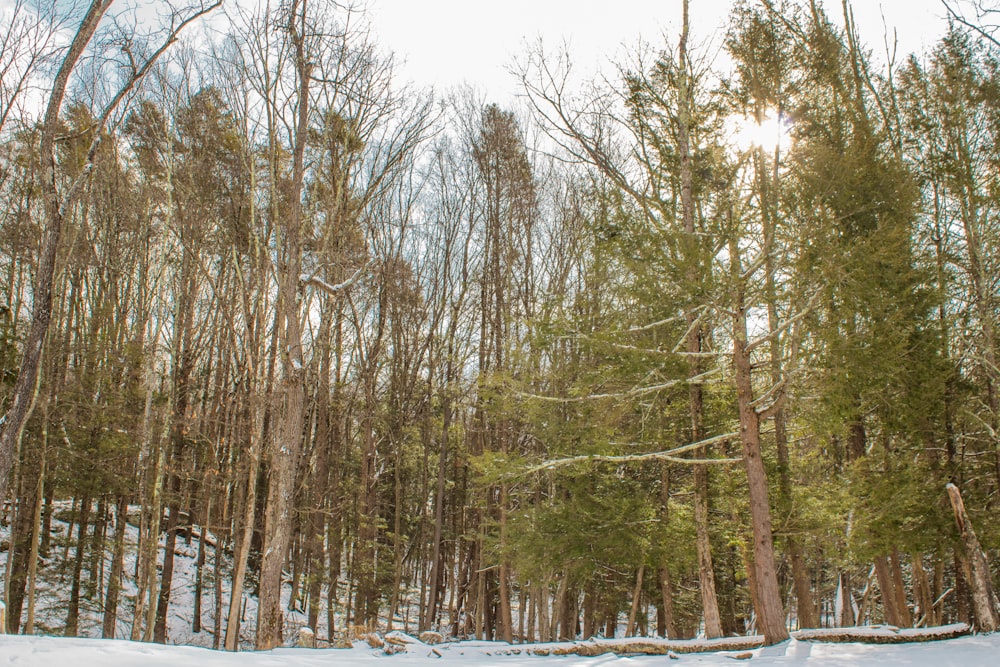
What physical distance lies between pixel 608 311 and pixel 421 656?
5.62m

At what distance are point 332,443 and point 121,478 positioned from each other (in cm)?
534

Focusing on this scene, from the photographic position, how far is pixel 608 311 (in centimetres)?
965

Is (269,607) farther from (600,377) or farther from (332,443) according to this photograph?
(332,443)

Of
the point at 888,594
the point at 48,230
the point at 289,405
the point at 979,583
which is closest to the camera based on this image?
the point at 48,230

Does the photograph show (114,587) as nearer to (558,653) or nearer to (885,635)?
(558,653)

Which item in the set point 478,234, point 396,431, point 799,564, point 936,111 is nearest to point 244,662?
point 799,564

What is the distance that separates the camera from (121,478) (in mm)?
11805

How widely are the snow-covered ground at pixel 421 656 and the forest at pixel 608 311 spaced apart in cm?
92

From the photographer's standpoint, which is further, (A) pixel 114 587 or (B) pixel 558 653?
(A) pixel 114 587

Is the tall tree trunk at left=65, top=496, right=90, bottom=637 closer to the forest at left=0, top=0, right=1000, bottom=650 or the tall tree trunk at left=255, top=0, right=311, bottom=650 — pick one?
the forest at left=0, top=0, right=1000, bottom=650

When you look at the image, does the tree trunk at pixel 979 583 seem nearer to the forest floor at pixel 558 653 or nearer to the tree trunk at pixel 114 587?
the forest floor at pixel 558 653

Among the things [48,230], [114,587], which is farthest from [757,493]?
[114,587]

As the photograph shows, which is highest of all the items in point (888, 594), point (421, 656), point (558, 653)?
point (888, 594)

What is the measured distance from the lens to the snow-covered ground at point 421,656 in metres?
3.96
